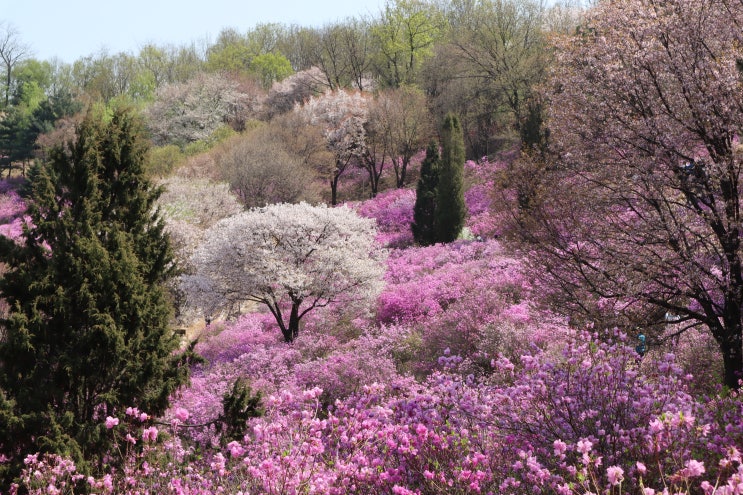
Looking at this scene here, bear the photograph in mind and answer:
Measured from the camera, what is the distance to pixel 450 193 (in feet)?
93.8

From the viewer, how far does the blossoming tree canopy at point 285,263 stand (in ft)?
61.2

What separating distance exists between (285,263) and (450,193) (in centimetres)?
1205

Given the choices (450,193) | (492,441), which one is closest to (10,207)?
(450,193)

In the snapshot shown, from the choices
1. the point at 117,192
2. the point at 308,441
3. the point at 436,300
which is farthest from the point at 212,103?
the point at 308,441

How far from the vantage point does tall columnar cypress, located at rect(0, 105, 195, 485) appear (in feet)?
30.2

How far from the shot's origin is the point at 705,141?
8.32 metres

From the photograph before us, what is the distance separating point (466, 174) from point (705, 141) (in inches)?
1146

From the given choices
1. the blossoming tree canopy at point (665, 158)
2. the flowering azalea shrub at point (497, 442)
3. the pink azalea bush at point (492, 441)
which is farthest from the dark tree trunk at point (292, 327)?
the flowering azalea shrub at point (497, 442)

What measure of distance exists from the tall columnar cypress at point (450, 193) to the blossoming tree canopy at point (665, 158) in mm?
18721

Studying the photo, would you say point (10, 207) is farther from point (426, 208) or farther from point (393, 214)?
point (426, 208)

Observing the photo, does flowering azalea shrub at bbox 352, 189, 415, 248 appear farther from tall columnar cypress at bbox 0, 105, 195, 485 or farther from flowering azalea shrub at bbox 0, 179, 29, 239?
flowering azalea shrub at bbox 0, 179, 29, 239

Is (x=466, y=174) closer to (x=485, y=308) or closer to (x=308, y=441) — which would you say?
(x=485, y=308)

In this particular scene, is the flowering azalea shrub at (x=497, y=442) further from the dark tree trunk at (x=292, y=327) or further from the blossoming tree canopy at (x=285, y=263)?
the dark tree trunk at (x=292, y=327)

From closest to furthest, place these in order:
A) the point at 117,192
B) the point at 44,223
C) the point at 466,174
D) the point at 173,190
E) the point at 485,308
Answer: the point at 44,223 → the point at 117,192 → the point at 485,308 → the point at 173,190 → the point at 466,174
